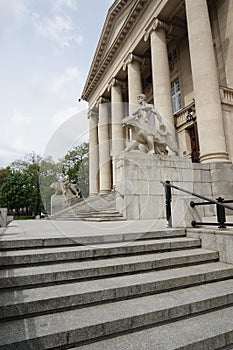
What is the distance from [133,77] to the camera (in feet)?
54.9

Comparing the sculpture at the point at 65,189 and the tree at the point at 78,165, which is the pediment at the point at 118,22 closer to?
the sculpture at the point at 65,189

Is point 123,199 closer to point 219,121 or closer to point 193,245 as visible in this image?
point 193,245

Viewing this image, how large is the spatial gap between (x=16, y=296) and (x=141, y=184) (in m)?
5.97

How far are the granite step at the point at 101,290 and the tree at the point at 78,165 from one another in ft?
74.5

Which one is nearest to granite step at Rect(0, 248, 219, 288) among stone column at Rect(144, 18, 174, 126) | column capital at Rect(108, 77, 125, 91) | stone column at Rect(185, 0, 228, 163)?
stone column at Rect(185, 0, 228, 163)

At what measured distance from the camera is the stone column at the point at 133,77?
53.0 feet

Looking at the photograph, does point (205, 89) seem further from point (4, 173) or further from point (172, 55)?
point (4, 173)

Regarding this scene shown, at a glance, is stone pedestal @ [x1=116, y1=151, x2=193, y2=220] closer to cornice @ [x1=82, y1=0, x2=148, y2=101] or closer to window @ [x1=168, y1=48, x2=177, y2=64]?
cornice @ [x1=82, y1=0, x2=148, y2=101]

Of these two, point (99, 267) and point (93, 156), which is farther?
point (93, 156)

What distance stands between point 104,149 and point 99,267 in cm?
2043

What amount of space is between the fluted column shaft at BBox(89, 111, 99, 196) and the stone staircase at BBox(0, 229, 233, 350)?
2043 centimetres

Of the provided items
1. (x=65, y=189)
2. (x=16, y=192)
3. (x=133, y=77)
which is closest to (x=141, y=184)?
(x=65, y=189)

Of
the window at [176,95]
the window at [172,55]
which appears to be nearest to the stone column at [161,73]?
the window at [172,55]

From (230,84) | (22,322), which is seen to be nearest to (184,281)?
(22,322)
